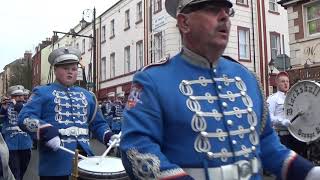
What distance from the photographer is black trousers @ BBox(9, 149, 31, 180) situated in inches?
333

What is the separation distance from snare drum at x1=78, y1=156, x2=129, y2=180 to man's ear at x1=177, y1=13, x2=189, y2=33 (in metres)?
1.84

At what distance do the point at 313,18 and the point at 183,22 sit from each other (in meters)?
15.9

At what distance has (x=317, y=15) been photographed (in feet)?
55.7

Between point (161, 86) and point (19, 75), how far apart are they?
53169 mm

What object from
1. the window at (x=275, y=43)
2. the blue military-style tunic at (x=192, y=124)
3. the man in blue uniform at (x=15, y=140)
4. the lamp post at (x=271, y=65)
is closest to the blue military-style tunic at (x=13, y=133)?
the man in blue uniform at (x=15, y=140)

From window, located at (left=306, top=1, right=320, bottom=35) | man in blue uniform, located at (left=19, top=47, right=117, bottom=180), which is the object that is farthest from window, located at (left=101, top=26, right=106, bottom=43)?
man in blue uniform, located at (left=19, top=47, right=117, bottom=180)

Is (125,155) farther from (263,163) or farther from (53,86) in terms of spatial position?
(53,86)

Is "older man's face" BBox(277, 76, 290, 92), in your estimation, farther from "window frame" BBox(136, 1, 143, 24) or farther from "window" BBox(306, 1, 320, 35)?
"window frame" BBox(136, 1, 143, 24)

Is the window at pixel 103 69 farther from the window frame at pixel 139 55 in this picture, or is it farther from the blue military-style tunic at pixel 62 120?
the blue military-style tunic at pixel 62 120

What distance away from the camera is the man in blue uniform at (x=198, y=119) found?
83.0 inches

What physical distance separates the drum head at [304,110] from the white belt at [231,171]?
533 cm

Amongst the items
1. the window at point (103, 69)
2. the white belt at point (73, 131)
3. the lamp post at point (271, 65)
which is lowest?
the white belt at point (73, 131)

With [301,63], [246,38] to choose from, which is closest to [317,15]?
[301,63]

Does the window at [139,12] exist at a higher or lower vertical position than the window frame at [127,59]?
higher
